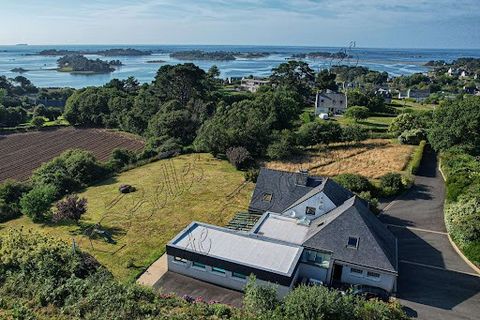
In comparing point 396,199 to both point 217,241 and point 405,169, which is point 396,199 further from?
point 217,241

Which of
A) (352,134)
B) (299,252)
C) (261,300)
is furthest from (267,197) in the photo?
(352,134)

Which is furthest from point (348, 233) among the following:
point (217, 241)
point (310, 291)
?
point (217, 241)

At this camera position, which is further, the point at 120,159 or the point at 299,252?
the point at 120,159

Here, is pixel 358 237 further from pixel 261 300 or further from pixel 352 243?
pixel 261 300

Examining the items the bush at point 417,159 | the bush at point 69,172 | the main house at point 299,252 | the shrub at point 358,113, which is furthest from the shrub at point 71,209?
the shrub at point 358,113

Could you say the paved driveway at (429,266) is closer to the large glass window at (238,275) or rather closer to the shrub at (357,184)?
the shrub at (357,184)

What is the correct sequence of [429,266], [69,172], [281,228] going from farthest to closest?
1. [69,172]
2. [281,228]
3. [429,266]
